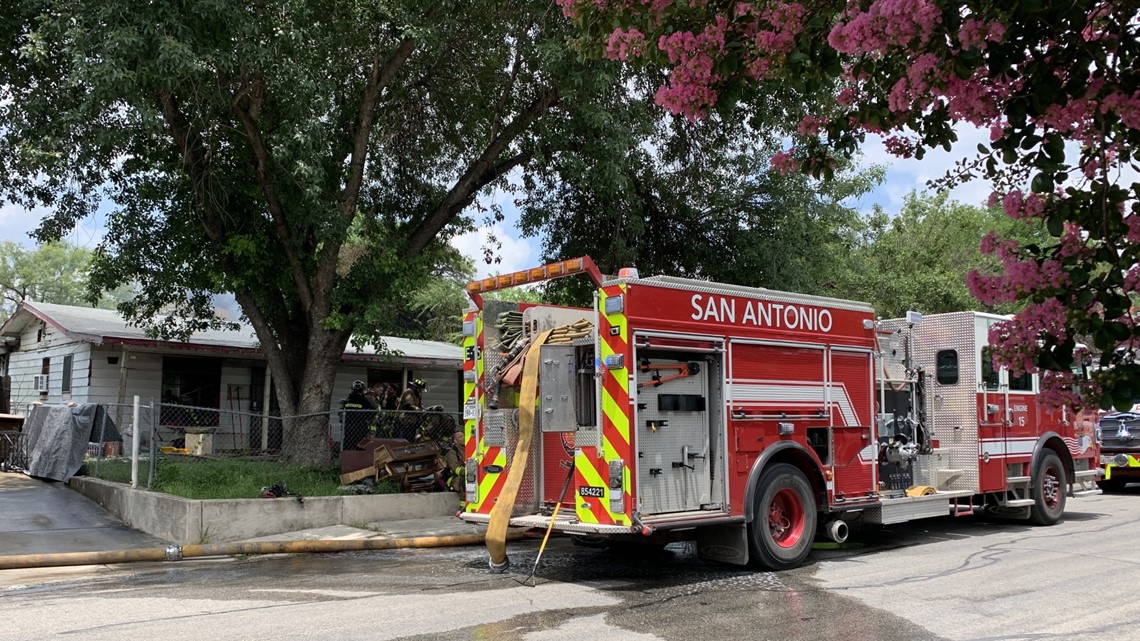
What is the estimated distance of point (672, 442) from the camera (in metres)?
8.30

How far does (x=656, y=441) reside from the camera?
26.8ft

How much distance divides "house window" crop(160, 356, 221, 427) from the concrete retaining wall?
5.93 metres

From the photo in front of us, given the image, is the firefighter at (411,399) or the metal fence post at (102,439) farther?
the firefighter at (411,399)

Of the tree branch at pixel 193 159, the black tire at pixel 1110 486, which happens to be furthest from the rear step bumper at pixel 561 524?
the black tire at pixel 1110 486

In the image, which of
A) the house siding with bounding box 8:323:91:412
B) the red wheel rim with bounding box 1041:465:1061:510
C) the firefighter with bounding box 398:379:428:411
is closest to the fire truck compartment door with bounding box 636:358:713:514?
the red wheel rim with bounding box 1041:465:1061:510

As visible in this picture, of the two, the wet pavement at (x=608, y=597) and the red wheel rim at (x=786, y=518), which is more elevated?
the red wheel rim at (x=786, y=518)

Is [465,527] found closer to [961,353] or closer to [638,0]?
→ [961,353]

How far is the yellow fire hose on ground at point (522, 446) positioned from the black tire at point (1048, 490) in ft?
23.1

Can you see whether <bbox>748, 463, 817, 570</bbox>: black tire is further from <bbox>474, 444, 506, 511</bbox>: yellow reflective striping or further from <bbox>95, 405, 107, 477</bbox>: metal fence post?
<bbox>95, 405, 107, 477</bbox>: metal fence post

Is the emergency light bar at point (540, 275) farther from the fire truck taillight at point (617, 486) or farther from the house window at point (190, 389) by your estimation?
the house window at point (190, 389)

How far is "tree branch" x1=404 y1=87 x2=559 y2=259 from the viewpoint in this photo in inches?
551

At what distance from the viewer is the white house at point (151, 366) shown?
1847 centimetres

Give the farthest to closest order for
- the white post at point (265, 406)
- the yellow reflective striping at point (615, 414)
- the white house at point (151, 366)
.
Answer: the white house at point (151, 366)
the white post at point (265, 406)
the yellow reflective striping at point (615, 414)

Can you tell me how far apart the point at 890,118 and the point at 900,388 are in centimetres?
726
